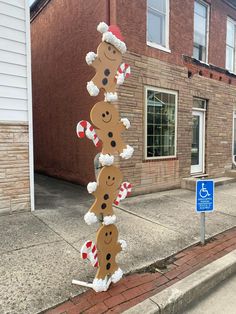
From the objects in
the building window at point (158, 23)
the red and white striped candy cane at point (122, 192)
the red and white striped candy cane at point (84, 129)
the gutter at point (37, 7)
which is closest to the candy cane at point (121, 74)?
the red and white striped candy cane at point (84, 129)

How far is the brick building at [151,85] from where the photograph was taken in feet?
21.4

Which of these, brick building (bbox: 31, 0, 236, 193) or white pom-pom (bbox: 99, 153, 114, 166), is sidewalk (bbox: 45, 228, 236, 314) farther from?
brick building (bbox: 31, 0, 236, 193)

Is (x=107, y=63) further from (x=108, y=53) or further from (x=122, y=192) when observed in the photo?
(x=122, y=192)

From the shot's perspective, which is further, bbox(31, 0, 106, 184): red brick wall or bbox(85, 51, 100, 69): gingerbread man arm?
bbox(31, 0, 106, 184): red brick wall

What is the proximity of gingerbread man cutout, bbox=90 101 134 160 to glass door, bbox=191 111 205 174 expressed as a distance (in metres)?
6.16

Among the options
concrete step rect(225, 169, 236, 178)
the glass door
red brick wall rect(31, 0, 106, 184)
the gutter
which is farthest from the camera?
concrete step rect(225, 169, 236, 178)

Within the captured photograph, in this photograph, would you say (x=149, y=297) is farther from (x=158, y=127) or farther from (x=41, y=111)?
(x=41, y=111)

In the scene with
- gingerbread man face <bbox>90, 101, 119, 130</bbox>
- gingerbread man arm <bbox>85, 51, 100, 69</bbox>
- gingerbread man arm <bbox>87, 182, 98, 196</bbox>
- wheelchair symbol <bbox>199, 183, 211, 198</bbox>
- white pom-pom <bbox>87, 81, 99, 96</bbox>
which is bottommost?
wheelchair symbol <bbox>199, 183, 211, 198</bbox>

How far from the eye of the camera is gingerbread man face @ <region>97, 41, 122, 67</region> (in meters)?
2.52

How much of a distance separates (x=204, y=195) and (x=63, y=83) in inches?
237

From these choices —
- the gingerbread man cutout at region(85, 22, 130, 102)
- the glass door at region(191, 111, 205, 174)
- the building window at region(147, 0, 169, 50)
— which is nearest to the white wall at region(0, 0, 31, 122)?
the gingerbread man cutout at region(85, 22, 130, 102)

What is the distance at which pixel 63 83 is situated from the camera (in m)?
8.17

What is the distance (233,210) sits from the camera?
570 cm

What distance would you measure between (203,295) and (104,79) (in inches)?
100.0
